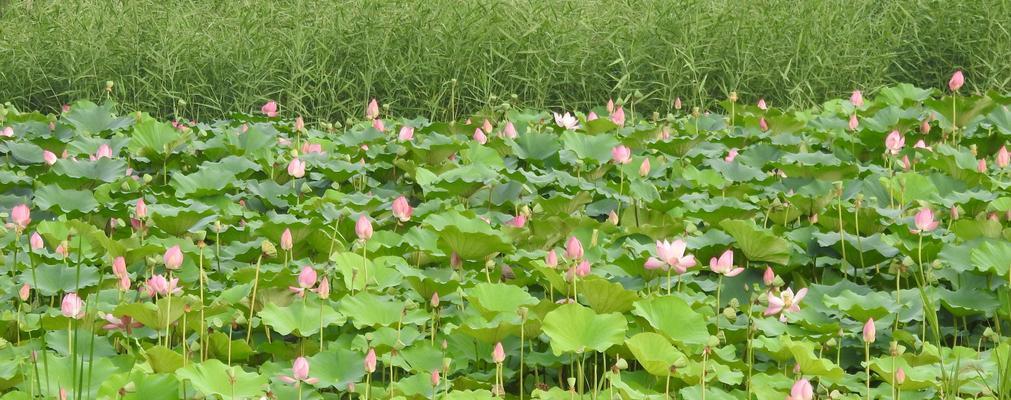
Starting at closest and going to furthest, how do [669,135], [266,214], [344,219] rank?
[344,219], [266,214], [669,135]

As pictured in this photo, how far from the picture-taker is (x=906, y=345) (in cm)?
266

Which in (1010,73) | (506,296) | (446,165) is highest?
(506,296)

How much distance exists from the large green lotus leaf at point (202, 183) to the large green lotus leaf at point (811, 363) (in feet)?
6.51

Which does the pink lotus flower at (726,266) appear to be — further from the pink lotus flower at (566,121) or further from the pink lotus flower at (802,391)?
the pink lotus flower at (566,121)

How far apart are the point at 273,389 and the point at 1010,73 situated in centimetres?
537

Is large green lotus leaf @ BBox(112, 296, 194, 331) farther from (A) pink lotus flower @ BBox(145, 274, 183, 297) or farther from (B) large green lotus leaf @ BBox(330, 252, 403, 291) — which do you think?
(B) large green lotus leaf @ BBox(330, 252, 403, 291)

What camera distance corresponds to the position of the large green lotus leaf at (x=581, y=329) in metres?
2.33

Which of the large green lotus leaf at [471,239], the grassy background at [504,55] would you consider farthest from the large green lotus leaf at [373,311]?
the grassy background at [504,55]

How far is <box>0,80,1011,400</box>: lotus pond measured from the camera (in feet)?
7.72

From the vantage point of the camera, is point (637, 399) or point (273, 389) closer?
point (637, 399)

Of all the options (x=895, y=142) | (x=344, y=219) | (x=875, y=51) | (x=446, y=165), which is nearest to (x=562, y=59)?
(x=875, y=51)

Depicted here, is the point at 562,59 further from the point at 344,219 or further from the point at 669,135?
the point at 344,219

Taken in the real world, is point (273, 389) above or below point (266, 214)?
above

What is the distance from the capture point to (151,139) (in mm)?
4320
